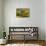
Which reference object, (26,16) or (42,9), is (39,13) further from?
(26,16)

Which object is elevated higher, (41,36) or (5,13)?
(5,13)

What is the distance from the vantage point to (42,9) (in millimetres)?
3619

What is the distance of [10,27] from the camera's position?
3564mm

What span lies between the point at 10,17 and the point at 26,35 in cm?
69

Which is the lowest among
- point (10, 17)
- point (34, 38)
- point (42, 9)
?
point (34, 38)

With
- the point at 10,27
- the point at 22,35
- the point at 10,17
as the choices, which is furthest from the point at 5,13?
the point at 22,35

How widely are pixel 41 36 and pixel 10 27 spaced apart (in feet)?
3.03

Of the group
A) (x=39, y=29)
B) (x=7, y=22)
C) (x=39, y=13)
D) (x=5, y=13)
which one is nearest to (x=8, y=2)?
(x=5, y=13)

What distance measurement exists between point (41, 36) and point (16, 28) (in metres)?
0.75

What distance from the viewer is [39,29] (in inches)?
143

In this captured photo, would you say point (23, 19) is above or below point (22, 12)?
below

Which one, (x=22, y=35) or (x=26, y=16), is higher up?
(x=26, y=16)

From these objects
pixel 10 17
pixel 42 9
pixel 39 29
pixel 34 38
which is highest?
pixel 42 9

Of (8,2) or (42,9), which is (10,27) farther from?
(42,9)
